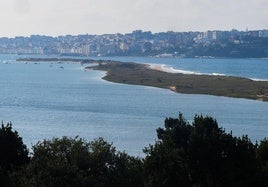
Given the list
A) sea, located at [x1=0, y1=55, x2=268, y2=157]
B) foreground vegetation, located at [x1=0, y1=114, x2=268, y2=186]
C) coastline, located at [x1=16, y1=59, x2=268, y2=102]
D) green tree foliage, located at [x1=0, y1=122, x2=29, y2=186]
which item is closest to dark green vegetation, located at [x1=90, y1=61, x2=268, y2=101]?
coastline, located at [x1=16, y1=59, x2=268, y2=102]

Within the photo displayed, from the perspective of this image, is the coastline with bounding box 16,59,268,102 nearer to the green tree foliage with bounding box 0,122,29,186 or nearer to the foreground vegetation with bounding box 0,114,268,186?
the foreground vegetation with bounding box 0,114,268,186

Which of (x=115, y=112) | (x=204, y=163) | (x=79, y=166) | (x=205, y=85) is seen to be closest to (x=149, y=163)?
(x=204, y=163)

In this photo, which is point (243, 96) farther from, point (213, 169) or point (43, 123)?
point (213, 169)

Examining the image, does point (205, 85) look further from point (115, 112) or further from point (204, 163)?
point (204, 163)

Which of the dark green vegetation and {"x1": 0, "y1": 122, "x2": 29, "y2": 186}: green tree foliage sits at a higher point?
{"x1": 0, "y1": 122, "x2": 29, "y2": 186}: green tree foliage

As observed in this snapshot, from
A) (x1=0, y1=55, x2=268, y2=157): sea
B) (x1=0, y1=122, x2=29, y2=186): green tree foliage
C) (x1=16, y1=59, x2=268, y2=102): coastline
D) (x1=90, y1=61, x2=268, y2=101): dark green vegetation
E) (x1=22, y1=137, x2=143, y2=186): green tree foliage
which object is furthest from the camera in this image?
(x1=90, y1=61, x2=268, y2=101): dark green vegetation

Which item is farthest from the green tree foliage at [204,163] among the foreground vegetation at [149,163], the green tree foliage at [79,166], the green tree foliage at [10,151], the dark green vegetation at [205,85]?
the dark green vegetation at [205,85]

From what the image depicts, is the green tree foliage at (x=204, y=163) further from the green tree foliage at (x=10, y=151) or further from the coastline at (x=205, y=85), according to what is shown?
the coastline at (x=205, y=85)

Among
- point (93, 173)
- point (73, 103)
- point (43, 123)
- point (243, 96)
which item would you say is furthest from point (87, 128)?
point (243, 96)
